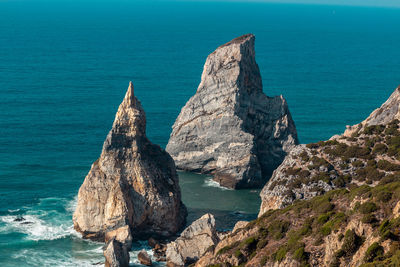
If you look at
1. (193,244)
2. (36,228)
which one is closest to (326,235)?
(193,244)

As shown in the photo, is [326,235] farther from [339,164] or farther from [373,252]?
[339,164]

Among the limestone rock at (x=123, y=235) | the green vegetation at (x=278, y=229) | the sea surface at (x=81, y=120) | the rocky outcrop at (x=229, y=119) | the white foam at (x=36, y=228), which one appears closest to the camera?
the green vegetation at (x=278, y=229)

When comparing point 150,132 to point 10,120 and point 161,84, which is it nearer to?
point 10,120

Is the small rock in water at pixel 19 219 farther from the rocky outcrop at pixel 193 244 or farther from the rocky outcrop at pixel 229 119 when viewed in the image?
the rocky outcrop at pixel 229 119

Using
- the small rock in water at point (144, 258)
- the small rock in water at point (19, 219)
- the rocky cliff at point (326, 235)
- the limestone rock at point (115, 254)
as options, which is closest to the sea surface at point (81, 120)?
the small rock in water at point (19, 219)

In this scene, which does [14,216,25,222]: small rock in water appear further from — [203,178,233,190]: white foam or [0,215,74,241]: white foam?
[203,178,233,190]: white foam

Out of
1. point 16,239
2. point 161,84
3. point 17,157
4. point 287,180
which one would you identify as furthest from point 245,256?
point 161,84

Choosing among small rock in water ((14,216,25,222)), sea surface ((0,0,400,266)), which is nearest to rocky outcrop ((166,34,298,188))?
sea surface ((0,0,400,266))
